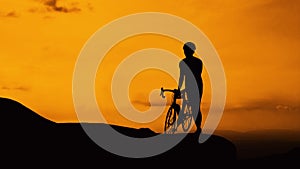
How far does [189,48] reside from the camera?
2756cm

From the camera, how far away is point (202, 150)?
2934 cm

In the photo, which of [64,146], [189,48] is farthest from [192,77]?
[64,146]

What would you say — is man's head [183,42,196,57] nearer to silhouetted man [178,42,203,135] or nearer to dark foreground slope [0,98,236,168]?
silhouetted man [178,42,203,135]

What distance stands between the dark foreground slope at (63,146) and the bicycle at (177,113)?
66cm

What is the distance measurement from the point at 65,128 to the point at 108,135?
6.53 ft

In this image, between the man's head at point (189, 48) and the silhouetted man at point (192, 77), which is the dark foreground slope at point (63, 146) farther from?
the man's head at point (189, 48)

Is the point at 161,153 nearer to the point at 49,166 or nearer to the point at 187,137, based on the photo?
the point at 187,137

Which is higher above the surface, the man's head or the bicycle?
the man's head

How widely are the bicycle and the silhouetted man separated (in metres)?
0.23

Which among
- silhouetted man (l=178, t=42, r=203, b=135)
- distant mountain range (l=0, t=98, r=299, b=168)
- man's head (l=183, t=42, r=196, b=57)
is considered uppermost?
man's head (l=183, t=42, r=196, b=57)

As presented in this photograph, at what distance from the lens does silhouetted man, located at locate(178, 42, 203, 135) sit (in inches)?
1097

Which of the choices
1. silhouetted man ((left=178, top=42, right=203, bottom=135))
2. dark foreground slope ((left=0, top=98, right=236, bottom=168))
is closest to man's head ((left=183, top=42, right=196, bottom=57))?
silhouetted man ((left=178, top=42, right=203, bottom=135))

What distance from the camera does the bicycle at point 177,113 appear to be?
28.3 meters

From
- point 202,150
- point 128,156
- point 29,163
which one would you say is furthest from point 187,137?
point 29,163
